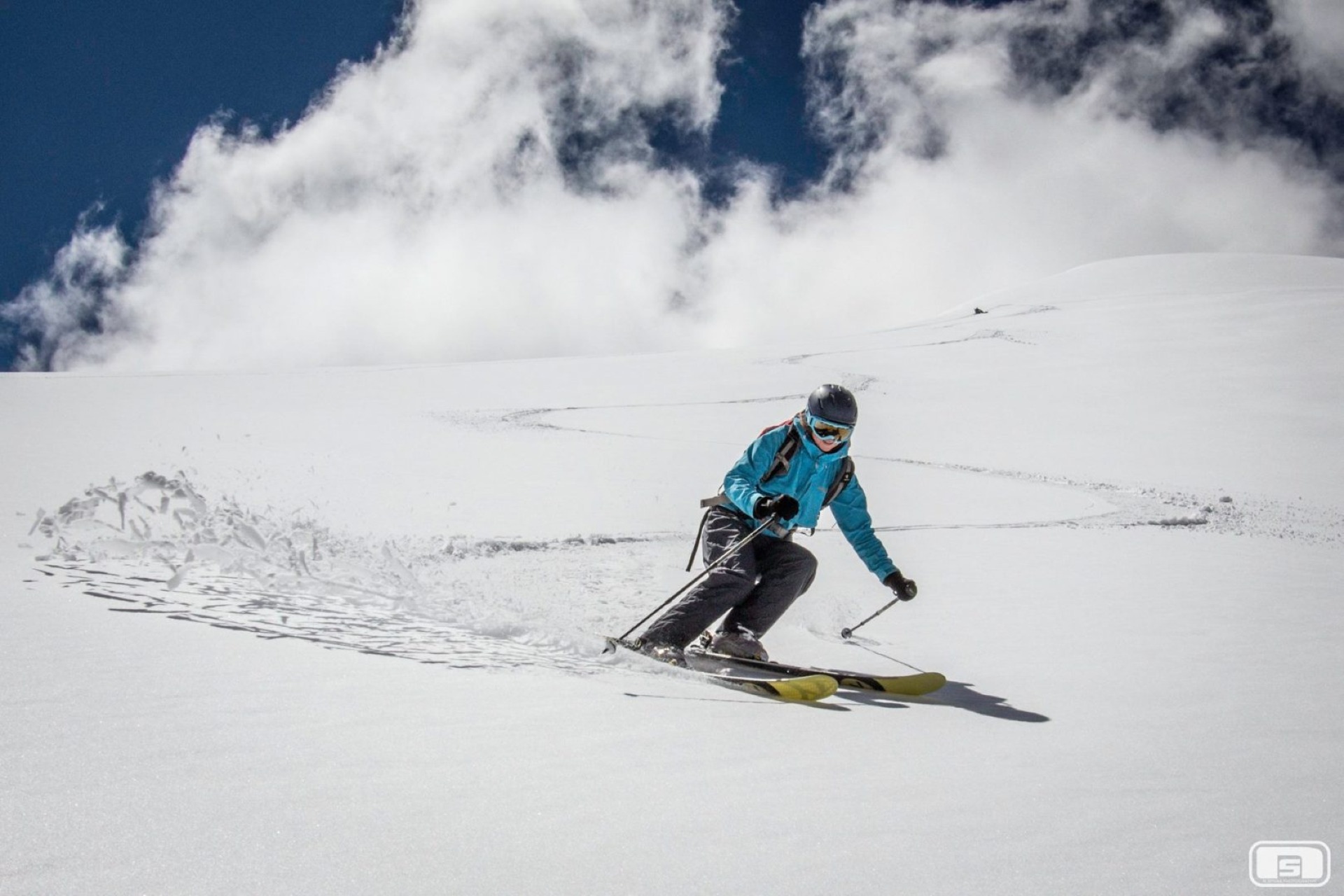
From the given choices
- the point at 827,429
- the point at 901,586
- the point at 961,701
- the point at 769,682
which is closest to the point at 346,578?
the point at 769,682

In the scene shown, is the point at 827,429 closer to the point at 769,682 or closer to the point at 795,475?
the point at 795,475

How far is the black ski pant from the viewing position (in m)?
4.36

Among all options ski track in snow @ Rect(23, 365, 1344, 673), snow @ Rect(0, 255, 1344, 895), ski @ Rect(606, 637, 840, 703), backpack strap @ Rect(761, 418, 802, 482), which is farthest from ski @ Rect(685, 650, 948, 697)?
backpack strap @ Rect(761, 418, 802, 482)

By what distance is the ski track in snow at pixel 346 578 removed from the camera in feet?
11.7

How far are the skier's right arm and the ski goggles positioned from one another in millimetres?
181

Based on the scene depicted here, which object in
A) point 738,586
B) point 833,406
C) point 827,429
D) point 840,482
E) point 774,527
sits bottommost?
point 738,586

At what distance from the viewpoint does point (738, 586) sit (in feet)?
14.7

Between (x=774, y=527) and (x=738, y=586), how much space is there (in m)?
0.45

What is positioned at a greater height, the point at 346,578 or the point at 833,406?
the point at 833,406

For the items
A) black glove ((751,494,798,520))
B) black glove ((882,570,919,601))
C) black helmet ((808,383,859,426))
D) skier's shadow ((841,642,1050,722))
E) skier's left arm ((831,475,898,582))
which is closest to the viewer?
skier's shadow ((841,642,1050,722))

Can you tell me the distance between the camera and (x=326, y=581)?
14.8 feet

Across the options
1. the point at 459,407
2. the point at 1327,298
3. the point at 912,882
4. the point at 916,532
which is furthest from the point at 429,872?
the point at 1327,298

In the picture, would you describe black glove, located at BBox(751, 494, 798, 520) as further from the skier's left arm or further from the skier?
the skier's left arm

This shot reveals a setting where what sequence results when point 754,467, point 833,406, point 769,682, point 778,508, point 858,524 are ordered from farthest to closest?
1. point 858,524
2. point 754,467
3. point 833,406
4. point 778,508
5. point 769,682
